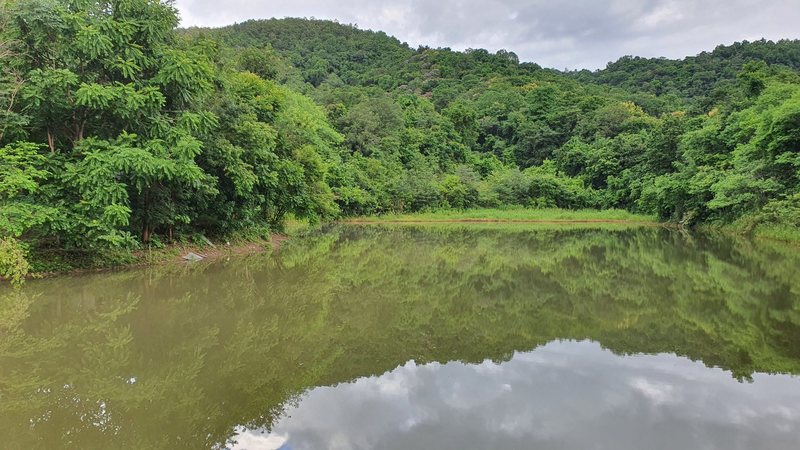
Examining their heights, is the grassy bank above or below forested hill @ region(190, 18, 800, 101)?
below

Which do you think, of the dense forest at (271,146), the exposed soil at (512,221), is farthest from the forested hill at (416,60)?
the exposed soil at (512,221)

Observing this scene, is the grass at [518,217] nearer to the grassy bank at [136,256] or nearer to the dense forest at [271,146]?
the dense forest at [271,146]

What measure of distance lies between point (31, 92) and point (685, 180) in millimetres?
29172

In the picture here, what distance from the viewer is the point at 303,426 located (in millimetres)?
4230

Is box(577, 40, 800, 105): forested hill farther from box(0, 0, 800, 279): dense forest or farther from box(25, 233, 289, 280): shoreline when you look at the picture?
box(25, 233, 289, 280): shoreline

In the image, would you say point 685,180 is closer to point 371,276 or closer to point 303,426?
point 371,276

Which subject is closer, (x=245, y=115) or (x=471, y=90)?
(x=245, y=115)

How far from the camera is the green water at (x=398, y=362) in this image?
4.14 m

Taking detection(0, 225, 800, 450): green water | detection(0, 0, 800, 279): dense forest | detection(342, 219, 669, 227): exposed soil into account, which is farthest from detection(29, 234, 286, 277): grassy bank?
detection(342, 219, 669, 227): exposed soil

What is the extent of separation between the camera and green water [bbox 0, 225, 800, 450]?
4.14 meters

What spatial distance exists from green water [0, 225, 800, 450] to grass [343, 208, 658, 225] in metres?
23.6

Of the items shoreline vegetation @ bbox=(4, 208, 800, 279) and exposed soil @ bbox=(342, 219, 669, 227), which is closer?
shoreline vegetation @ bbox=(4, 208, 800, 279)

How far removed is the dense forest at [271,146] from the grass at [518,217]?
1.22 metres

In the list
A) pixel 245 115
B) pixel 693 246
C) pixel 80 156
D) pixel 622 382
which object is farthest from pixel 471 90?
pixel 622 382
